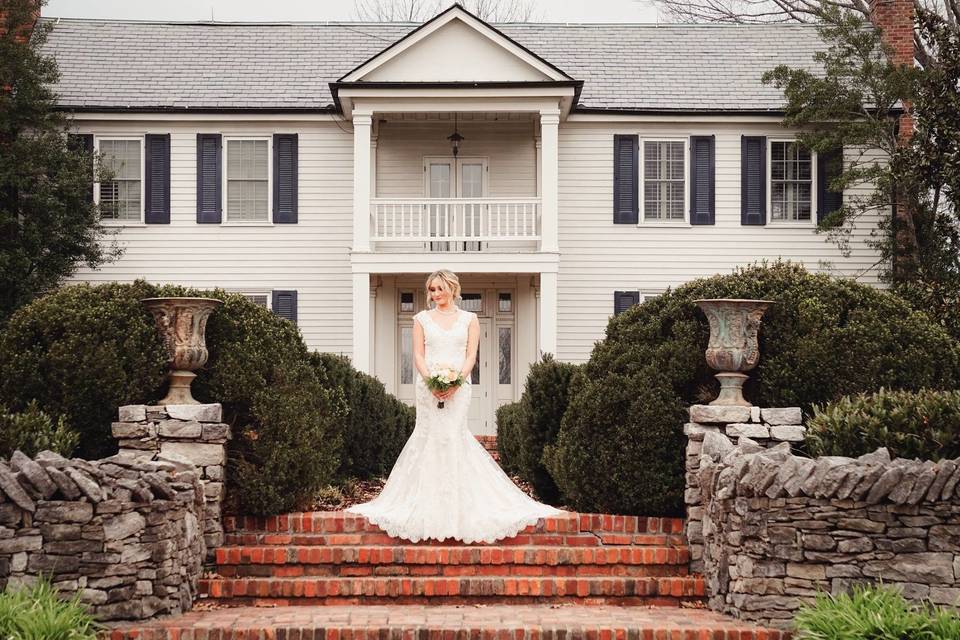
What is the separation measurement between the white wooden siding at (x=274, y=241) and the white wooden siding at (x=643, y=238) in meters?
3.94

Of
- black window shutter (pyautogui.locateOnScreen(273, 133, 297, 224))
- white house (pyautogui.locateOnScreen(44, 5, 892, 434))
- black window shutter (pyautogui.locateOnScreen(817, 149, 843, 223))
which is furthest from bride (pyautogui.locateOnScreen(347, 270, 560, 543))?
black window shutter (pyautogui.locateOnScreen(817, 149, 843, 223))

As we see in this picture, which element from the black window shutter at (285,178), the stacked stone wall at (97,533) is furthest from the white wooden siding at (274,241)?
the stacked stone wall at (97,533)

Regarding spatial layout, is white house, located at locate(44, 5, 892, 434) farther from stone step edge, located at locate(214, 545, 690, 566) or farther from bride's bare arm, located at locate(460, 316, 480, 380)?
stone step edge, located at locate(214, 545, 690, 566)

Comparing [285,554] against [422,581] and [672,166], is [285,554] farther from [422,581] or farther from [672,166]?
[672,166]

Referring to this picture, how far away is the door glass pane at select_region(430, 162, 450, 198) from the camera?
66.6ft

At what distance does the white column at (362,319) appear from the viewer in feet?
59.5

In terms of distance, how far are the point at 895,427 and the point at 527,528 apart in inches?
106

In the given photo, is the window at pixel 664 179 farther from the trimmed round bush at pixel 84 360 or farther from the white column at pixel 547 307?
the trimmed round bush at pixel 84 360

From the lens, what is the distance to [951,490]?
21.3 feet

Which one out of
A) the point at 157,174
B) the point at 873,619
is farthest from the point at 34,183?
the point at 873,619

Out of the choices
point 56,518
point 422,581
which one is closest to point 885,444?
point 422,581

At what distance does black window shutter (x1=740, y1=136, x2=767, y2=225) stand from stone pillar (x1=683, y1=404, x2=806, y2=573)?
1221cm

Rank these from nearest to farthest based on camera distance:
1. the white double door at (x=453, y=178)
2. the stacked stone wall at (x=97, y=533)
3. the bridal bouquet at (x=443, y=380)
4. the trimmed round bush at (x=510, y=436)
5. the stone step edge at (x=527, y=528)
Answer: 1. the stacked stone wall at (x=97, y=533)
2. the stone step edge at (x=527, y=528)
3. the bridal bouquet at (x=443, y=380)
4. the trimmed round bush at (x=510, y=436)
5. the white double door at (x=453, y=178)

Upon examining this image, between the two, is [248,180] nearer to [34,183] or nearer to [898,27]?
[34,183]
